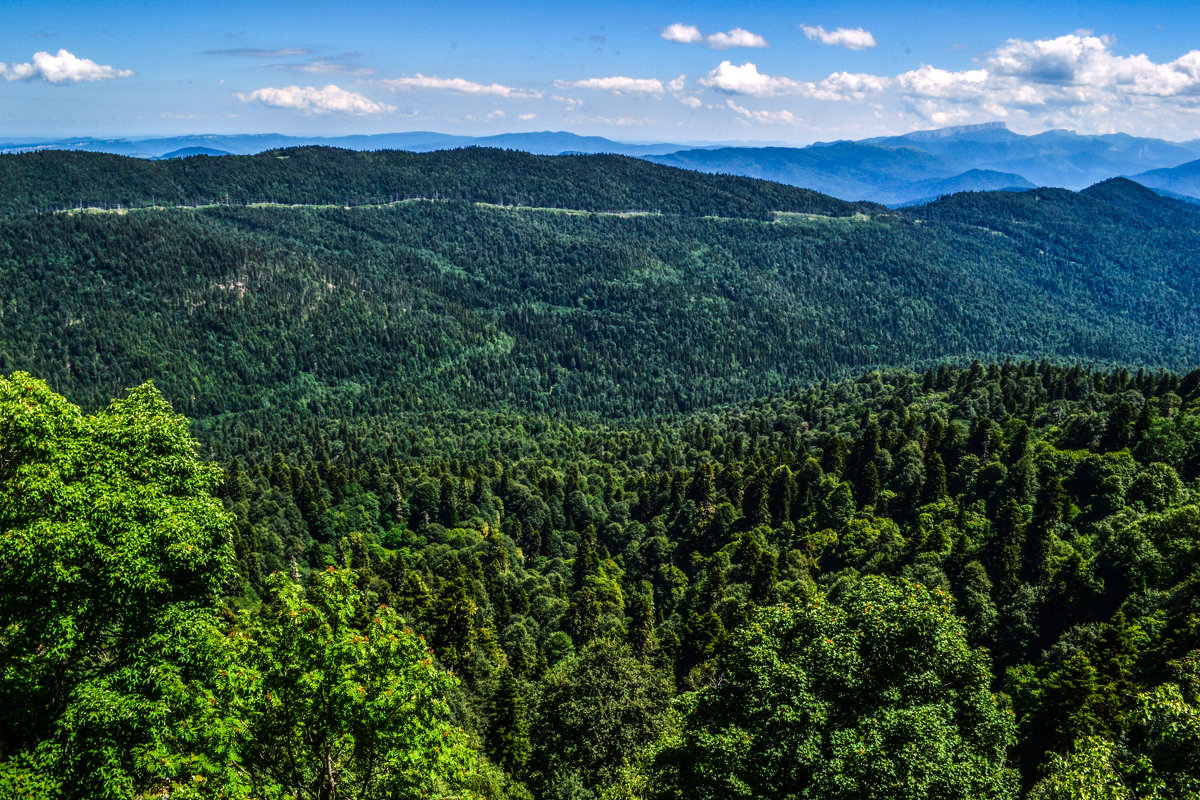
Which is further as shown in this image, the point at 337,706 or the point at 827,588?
the point at 827,588

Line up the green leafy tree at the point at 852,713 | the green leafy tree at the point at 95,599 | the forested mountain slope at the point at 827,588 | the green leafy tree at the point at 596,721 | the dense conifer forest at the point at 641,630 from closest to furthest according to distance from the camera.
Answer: the green leafy tree at the point at 95,599
the dense conifer forest at the point at 641,630
the green leafy tree at the point at 852,713
the forested mountain slope at the point at 827,588
the green leafy tree at the point at 596,721

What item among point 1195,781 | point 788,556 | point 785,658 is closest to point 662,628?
point 788,556

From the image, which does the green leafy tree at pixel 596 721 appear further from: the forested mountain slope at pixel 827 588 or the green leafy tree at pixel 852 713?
the green leafy tree at pixel 852 713

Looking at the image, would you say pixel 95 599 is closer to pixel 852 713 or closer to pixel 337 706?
pixel 337 706

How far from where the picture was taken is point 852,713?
Result: 106 ft

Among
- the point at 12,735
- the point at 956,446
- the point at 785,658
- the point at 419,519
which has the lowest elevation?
the point at 419,519

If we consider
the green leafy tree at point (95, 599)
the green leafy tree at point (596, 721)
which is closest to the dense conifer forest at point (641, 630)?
the green leafy tree at point (95, 599)

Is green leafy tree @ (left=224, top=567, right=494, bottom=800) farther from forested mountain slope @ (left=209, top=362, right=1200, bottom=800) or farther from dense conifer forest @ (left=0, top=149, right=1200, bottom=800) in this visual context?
forested mountain slope @ (left=209, top=362, right=1200, bottom=800)

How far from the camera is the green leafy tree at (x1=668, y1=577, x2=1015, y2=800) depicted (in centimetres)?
2769

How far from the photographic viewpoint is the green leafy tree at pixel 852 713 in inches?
1090

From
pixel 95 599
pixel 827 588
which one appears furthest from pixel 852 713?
pixel 827 588

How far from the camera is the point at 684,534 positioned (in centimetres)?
13525

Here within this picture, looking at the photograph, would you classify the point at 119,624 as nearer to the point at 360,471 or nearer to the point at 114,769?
the point at 114,769

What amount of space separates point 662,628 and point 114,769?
265ft
